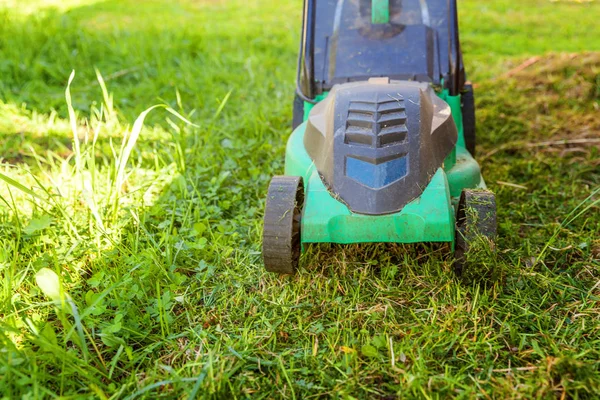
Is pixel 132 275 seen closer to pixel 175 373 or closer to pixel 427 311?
pixel 175 373

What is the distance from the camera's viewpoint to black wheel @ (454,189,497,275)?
5.62ft

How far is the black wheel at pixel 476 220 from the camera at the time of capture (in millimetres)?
1713

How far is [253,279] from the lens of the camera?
6.40 ft

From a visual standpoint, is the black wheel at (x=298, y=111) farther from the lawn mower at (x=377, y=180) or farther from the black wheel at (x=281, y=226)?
the black wheel at (x=281, y=226)

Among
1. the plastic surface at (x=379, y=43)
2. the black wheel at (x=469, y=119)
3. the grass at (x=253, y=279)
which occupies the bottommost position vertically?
the grass at (x=253, y=279)

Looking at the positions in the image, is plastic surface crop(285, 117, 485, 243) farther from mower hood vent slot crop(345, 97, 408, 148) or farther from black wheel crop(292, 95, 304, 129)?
black wheel crop(292, 95, 304, 129)

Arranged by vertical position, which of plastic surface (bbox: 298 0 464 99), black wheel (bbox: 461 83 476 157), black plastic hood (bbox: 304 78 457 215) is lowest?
black wheel (bbox: 461 83 476 157)

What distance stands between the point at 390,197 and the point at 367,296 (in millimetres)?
342

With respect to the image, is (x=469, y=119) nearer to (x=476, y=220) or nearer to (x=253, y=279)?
(x=476, y=220)

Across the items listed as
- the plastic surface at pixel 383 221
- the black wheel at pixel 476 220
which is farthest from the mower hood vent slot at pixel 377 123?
the black wheel at pixel 476 220

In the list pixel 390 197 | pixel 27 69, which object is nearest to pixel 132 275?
pixel 390 197

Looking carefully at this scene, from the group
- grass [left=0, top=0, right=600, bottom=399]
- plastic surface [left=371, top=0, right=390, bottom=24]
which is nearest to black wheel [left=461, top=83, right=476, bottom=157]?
grass [left=0, top=0, right=600, bottom=399]

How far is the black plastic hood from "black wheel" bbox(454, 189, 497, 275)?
16 centimetres

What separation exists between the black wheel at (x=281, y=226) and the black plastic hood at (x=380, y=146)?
0.14 meters
